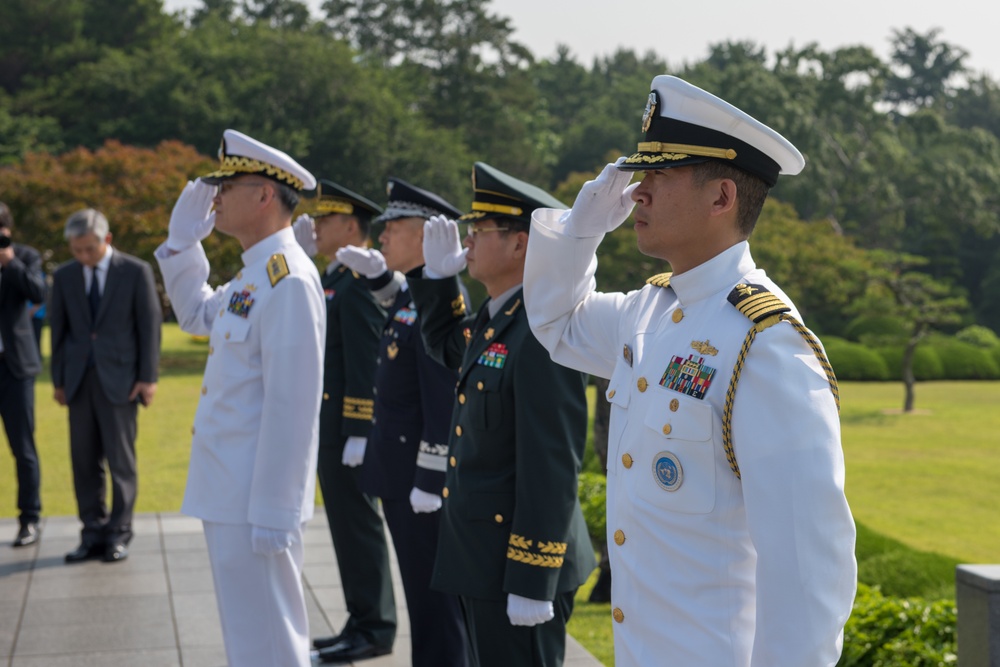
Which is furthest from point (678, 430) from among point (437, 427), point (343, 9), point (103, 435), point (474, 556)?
point (343, 9)

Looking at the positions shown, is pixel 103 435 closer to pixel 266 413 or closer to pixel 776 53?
pixel 266 413

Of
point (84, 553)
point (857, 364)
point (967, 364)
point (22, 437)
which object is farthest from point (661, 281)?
point (967, 364)

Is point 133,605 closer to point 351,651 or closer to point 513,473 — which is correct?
point 351,651

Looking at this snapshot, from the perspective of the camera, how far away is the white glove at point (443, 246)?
369 cm

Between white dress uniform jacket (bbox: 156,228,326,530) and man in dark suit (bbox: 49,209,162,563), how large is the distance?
312cm

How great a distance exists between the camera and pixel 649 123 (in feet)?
7.13

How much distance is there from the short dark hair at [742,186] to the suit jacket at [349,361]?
3124 mm

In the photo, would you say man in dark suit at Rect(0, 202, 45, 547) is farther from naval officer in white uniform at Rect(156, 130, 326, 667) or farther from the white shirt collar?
the white shirt collar

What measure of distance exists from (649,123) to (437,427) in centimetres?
220

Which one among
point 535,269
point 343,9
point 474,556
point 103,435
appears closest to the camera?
point 535,269

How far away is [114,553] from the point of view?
6.36 m

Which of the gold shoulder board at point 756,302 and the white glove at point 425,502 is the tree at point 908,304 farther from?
the gold shoulder board at point 756,302

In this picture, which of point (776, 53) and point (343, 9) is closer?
point (776, 53)

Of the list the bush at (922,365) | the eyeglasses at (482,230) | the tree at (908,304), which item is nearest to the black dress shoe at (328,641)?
the eyeglasses at (482,230)
